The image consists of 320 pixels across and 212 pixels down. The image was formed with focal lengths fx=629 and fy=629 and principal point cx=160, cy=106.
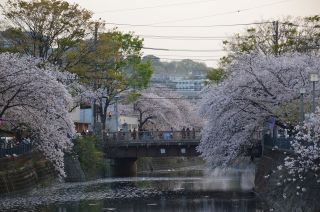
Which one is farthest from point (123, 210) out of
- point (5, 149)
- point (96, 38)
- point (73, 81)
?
point (96, 38)

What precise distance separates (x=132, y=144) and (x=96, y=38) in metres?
12.4

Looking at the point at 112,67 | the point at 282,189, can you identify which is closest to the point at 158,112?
the point at 112,67

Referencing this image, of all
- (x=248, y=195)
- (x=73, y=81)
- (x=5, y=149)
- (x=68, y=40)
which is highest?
(x=68, y=40)

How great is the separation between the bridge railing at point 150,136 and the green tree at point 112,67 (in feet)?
11.7

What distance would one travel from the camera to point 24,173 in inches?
1730

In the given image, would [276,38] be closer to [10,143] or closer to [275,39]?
[275,39]

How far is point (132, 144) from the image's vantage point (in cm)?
6181

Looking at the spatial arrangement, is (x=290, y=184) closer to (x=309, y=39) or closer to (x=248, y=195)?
(x=248, y=195)

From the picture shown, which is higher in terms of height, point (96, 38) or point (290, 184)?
point (96, 38)

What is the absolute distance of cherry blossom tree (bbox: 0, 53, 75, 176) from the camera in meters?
34.4

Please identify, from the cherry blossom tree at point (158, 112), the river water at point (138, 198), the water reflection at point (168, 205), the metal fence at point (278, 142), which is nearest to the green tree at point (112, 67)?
the river water at point (138, 198)

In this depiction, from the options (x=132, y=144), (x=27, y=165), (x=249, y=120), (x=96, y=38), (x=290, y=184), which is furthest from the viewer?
(x=132, y=144)

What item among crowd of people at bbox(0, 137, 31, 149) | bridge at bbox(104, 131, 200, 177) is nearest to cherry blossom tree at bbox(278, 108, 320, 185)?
crowd of people at bbox(0, 137, 31, 149)

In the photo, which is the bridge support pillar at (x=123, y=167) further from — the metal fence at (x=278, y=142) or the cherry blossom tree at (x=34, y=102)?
the cherry blossom tree at (x=34, y=102)
